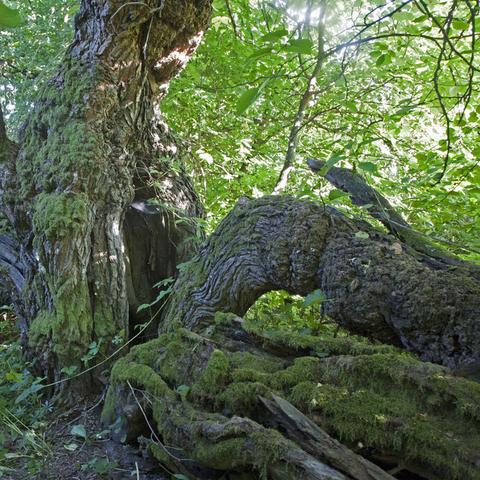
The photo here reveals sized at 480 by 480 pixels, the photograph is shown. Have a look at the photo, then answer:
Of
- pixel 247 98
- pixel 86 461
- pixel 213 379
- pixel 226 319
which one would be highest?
pixel 247 98

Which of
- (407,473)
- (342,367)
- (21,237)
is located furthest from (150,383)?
(21,237)

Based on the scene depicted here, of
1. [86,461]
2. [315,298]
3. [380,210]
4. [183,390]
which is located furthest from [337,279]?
[86,461]

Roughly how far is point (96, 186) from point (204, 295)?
135 centimetres

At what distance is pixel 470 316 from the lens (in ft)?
8.50

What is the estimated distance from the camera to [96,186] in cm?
424

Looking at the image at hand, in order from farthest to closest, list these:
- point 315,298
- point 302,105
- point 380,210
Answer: point 302,105, point 380,210, point 315,298

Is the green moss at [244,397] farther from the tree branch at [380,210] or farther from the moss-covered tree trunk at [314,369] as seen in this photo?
the tree branch at [380,210]

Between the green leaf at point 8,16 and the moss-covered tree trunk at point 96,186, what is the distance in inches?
133

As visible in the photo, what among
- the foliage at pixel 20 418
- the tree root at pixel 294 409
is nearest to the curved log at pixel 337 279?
the tree root at pixel 294 409

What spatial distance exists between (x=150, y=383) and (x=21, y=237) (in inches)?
94.7

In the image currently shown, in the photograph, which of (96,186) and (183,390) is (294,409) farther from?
(96,186)

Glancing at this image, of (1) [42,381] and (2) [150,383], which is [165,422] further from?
(1) [42,381]

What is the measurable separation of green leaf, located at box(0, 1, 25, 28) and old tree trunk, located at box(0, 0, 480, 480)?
1.75m

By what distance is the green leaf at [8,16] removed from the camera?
0.68 metres
